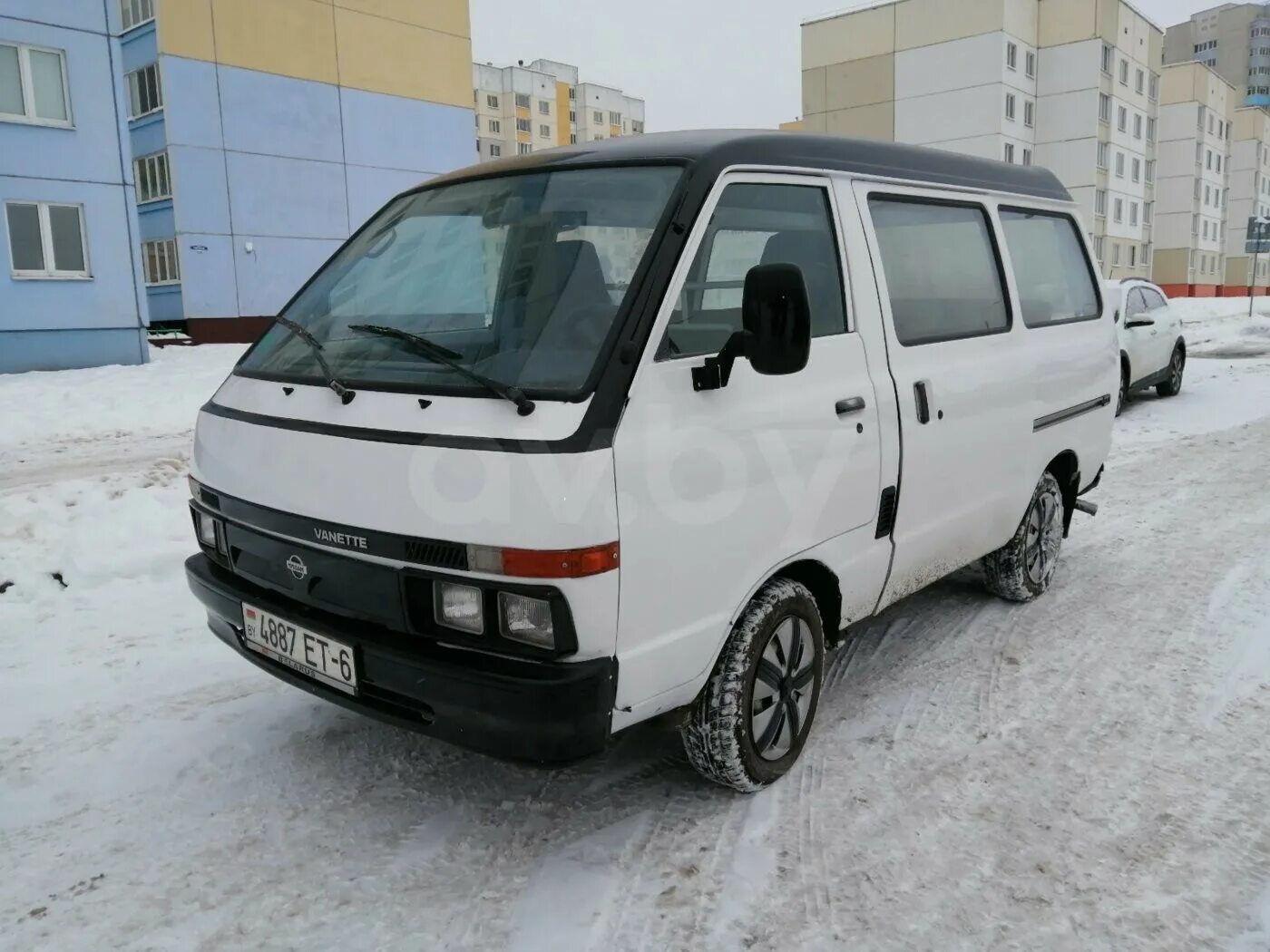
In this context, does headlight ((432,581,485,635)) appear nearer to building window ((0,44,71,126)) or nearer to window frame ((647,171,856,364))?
window frame ((647,171,856,364))

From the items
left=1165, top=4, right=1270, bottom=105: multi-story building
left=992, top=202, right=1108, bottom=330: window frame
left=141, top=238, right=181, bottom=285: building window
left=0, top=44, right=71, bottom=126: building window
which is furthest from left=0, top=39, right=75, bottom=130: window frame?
left=1165, top=4, right=1270, bottom=105: multi-story building

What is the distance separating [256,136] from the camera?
24828mm

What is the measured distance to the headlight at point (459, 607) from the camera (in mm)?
2547

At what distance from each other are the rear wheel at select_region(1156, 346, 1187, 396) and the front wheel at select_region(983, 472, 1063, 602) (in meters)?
8.72

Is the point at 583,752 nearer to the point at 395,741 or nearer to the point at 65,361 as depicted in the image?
the point at 395,741

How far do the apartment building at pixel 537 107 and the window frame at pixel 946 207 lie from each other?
267ft

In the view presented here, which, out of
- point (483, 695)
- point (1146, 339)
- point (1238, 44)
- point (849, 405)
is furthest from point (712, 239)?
point (1238, 44)

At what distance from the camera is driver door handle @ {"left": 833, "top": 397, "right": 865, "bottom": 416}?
331cm

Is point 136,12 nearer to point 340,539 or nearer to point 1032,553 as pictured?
point 1032,553

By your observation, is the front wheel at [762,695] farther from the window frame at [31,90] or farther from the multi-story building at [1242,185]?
the multi-story building at [1242,185]

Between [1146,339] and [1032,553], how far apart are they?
7.94m

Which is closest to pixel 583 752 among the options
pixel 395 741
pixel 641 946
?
pixel 641 946

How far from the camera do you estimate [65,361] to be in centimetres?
1722

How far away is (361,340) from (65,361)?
16.8 metres
